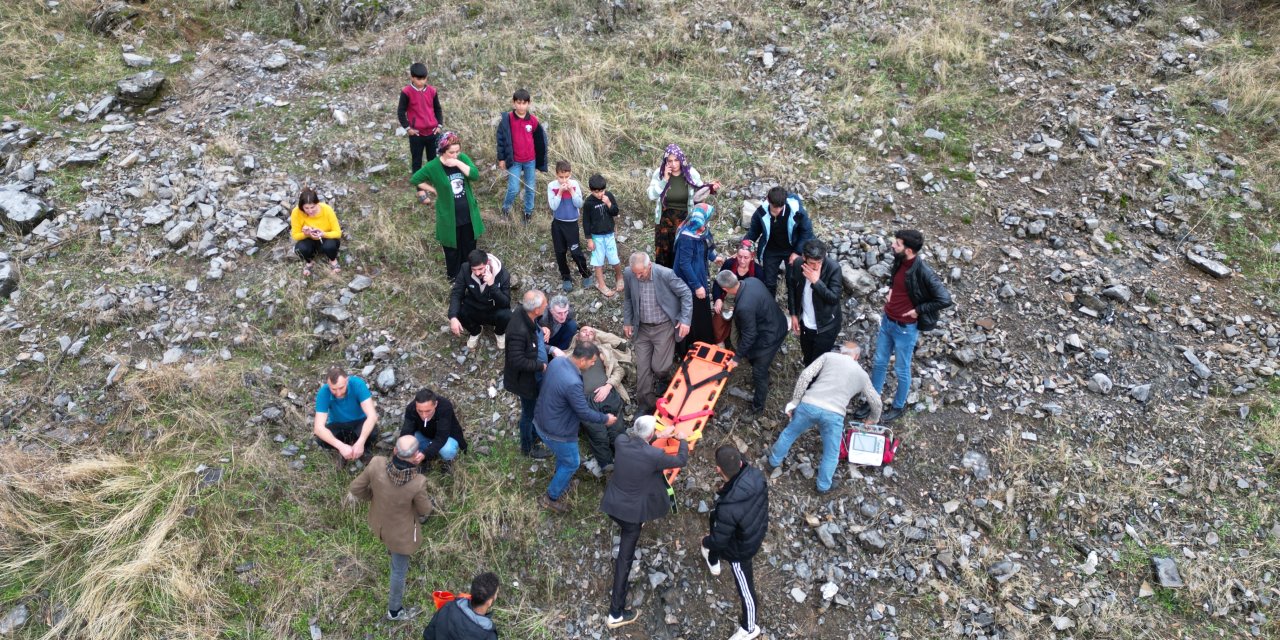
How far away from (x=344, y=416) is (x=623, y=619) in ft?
10.2

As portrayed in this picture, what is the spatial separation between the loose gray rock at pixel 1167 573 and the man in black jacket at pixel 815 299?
10.3 feet

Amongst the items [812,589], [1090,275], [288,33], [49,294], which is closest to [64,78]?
[288,33]

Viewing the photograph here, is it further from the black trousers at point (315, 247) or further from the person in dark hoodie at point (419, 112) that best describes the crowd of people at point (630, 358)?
the person in dark hoodie at point (419, 112)

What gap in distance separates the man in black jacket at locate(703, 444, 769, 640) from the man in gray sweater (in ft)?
3.50

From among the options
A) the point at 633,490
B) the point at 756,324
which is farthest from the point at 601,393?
the point at 756,324

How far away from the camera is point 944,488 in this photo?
6.27m

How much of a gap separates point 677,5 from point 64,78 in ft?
33.3

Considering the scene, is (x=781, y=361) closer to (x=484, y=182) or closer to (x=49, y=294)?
(x=484, y=182)

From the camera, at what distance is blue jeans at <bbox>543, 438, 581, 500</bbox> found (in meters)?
5.97

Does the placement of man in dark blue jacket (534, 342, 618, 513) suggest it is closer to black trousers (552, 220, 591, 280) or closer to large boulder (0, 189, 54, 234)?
black trousers (552, 220, 591, 280)

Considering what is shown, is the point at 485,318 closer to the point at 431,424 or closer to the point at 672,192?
A: the point at 431,424

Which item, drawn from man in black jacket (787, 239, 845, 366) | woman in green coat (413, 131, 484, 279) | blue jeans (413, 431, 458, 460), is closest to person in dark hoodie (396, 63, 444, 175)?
woman in green coat (413, 131, 484, 279)

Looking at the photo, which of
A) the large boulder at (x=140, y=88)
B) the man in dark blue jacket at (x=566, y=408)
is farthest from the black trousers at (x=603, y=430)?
the large boulder at (x=140, y=88)

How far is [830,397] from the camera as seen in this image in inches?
233
